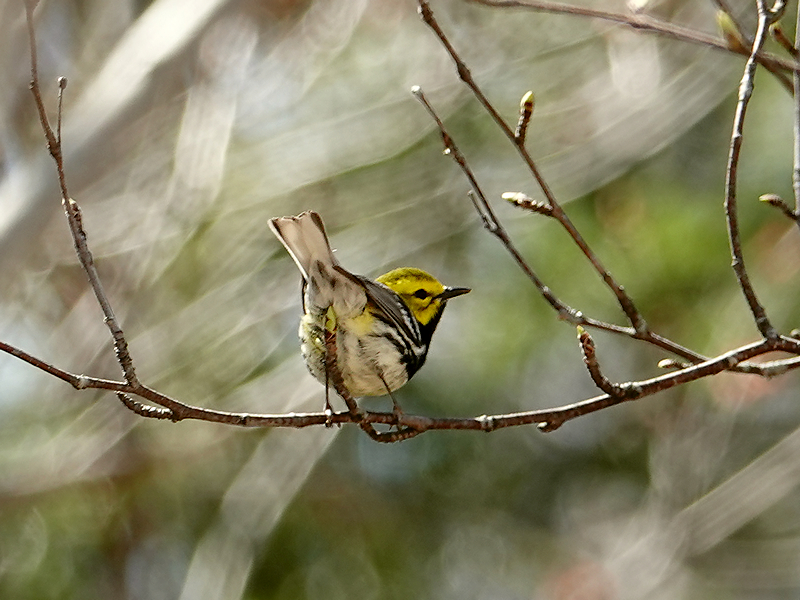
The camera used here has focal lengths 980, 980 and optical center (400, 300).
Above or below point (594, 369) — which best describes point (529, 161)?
above

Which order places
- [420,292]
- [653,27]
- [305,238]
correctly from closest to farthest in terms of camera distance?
[653,27], [305,238], [420,292]

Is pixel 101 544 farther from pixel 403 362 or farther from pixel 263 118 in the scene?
pixel 403 362

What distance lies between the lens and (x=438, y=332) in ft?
21.9

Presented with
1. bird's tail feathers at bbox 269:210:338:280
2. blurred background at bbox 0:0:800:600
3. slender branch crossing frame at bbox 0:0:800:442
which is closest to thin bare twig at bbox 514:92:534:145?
slender branch crossing frame at bbox 0:0:800:442

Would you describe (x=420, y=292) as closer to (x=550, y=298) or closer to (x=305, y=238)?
(x=305, y=238)

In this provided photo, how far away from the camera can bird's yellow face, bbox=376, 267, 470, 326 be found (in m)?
4.09

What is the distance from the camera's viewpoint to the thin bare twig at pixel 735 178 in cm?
201

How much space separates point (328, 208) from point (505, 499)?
9.24 feet

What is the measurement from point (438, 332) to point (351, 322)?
340 centimetres

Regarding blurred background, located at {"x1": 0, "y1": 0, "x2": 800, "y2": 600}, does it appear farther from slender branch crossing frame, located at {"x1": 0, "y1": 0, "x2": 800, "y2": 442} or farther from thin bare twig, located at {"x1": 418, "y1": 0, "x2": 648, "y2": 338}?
thin bare twig, located at {"x1": 418, "y1": 0, "x2": 648, "y2": 338}

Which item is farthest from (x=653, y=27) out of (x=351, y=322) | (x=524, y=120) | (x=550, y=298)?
(x=351, y=322)

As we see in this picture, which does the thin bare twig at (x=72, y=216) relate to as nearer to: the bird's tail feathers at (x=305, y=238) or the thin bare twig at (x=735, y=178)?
the bird's tail feathers at (x=305, y=238)

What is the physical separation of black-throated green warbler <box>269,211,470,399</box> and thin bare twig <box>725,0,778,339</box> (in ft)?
3.93

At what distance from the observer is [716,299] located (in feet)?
21.7
